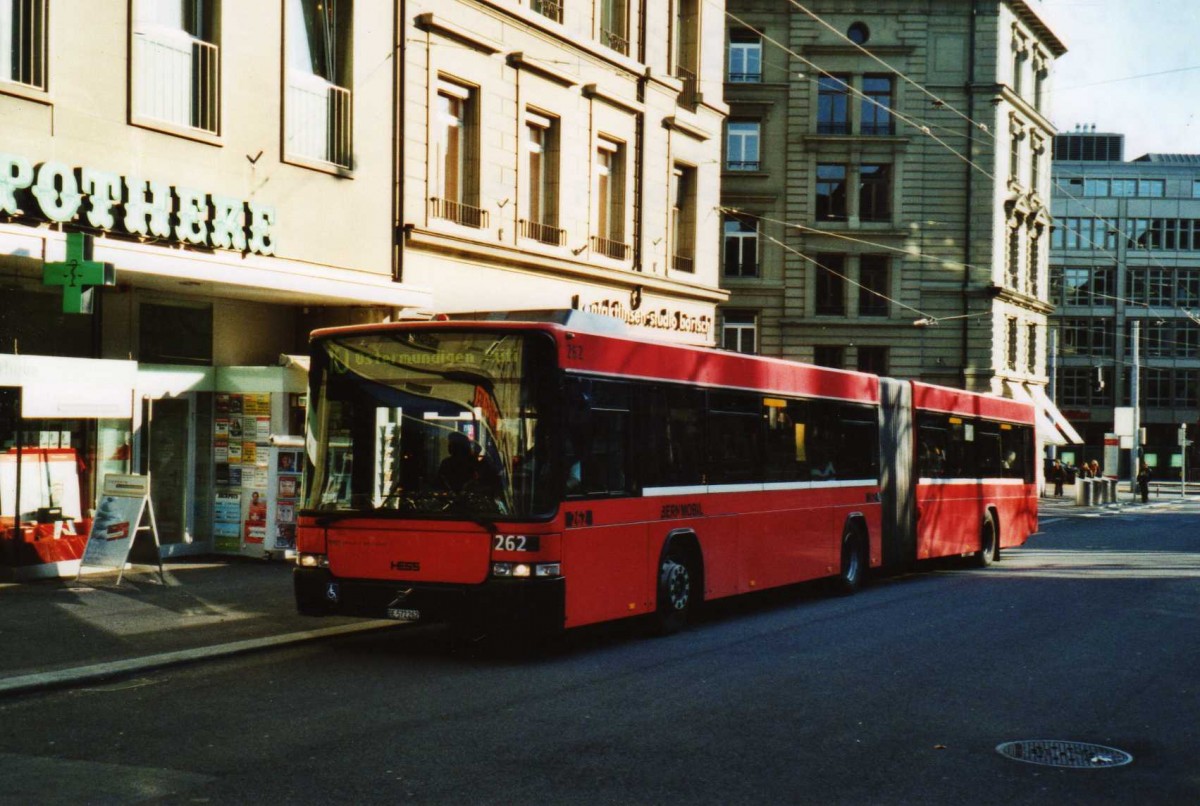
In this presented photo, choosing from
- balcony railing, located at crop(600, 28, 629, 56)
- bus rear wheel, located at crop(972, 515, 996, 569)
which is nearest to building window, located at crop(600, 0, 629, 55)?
balcony railing, located at crop(600, 28, 629, 56)

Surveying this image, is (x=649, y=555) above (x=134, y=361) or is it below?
below

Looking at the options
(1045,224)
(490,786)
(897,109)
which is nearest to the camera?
(490,786)

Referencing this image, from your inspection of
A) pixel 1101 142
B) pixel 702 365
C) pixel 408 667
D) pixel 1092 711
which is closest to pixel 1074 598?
pixel 702 365

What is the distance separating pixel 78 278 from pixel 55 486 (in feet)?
8.79

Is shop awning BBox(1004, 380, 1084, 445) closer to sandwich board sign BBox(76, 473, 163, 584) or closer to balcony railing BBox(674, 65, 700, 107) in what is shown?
balcony railing BBox(674, 65, 700, 107)

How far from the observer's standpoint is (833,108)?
53.6 m

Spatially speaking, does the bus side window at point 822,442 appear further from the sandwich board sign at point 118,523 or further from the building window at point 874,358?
the building window at point 874,358

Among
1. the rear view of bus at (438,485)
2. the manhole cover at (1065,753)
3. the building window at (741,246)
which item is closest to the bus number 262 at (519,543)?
the rear view of bus at (438,485)

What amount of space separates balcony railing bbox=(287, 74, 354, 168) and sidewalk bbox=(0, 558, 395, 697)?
5.80 meters

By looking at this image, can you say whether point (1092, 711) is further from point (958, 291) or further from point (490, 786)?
point (958, 291)

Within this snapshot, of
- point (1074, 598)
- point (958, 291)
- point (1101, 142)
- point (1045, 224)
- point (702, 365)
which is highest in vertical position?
point (1101, 142)

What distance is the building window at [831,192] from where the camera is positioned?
176ft

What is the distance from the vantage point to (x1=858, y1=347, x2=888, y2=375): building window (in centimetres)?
5353

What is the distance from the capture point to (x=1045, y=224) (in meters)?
62.6
